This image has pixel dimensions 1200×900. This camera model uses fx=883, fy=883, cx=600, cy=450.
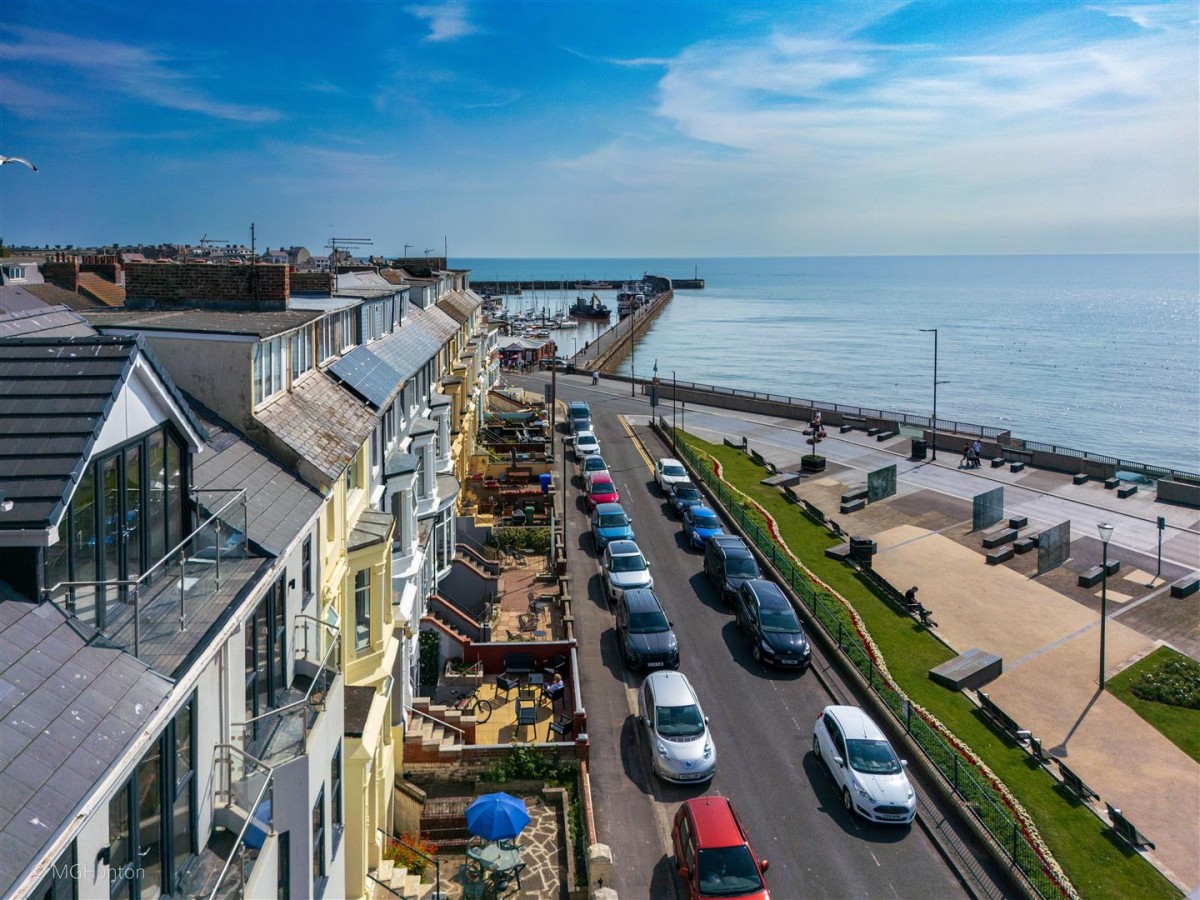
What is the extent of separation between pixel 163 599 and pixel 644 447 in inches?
1894

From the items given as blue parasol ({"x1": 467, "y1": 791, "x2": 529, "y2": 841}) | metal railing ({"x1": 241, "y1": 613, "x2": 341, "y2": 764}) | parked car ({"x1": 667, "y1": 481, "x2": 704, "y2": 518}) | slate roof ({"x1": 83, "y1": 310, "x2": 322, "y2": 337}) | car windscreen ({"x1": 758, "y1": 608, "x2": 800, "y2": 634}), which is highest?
slate roof ({"x1": 83, "y1": 310, "x2": 322, "y2": 337})

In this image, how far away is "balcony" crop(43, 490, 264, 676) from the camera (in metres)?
6.73

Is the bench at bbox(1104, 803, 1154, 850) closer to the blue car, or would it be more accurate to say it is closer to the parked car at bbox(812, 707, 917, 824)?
the parked car at bbox(812, 707, 917, 824)

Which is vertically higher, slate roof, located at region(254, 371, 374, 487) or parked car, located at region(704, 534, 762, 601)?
slate roof, located at region(254, 371, 374, 487)

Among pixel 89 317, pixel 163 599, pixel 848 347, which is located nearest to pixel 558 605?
→ pixel 89 317

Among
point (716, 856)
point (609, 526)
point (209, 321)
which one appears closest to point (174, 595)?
point (209, 321)

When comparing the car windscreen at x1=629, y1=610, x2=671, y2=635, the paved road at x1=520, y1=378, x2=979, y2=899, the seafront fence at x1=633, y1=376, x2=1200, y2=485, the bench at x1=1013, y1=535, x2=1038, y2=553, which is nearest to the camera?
the paved road at x1=520, y1=378, x2=979, y2=899

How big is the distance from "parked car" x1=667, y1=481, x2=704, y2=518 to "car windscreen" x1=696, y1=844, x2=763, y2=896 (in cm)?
2403

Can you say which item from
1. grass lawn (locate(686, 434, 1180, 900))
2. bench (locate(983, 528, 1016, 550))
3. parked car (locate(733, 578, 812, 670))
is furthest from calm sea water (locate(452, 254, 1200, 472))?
parked car (locate(733, 578, 812, 670))

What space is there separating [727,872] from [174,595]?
39.4 feet

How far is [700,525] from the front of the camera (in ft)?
122

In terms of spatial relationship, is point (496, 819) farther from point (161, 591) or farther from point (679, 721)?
point (161, 591)

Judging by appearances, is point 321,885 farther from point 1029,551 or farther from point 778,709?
point 1029,551

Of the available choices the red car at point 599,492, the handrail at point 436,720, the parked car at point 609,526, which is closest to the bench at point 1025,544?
the parked car at point 609,526
